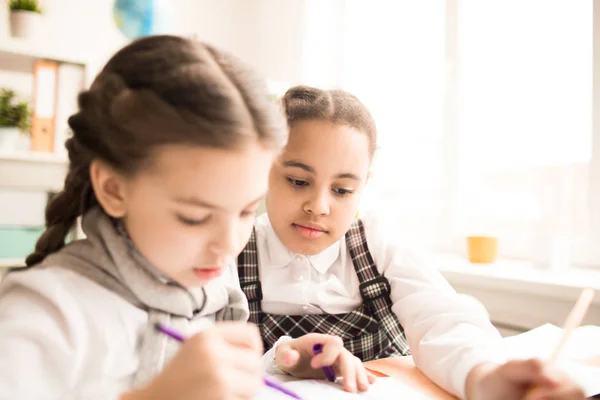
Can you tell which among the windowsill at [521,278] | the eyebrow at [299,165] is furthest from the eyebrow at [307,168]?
the windowsill at [521,278]

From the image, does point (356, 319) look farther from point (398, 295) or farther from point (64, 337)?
point (64, 337)

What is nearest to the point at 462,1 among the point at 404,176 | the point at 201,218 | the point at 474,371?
the point at 404,176

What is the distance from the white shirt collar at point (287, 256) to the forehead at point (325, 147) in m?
0.19

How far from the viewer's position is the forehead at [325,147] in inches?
35.4

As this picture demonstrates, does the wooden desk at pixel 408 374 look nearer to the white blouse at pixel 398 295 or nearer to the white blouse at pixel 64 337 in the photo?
the white blouse at pixel 398 295

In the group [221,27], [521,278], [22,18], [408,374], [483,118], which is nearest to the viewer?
[408,374]

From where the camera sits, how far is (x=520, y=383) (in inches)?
23.9

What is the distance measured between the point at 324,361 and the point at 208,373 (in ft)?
1.01

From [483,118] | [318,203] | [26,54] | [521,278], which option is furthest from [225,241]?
[483,118]

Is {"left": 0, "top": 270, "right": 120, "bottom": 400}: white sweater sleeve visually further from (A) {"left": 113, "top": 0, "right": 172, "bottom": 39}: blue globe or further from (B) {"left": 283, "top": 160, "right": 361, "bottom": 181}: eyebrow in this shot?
(A) {"left": 113, "top": 0, "right": 172, "bottom": 39}: blue globe

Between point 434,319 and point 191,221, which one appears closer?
point 191,221

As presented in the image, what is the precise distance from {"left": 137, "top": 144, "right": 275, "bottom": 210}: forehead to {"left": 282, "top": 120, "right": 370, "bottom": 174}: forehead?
385 millimetres

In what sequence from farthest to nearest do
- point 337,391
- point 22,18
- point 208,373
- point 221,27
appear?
point 221,27 → point 22,18 → point 337,391 → point 208,373

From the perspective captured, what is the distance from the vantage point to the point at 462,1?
1.83 m
